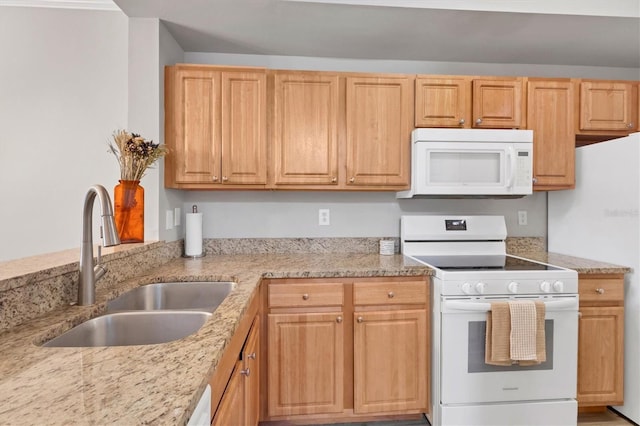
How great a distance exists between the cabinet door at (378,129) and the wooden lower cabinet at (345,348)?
72 cm

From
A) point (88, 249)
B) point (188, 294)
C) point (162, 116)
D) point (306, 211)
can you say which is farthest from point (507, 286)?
point (162, 116)

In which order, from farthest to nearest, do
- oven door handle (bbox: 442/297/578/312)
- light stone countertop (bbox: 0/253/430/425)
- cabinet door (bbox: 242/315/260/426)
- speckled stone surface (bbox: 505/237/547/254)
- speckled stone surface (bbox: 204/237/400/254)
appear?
speckled stone surface (bbox: 505/237/547/254), speckled stone surface (bbox: 204/237/400/254), oven door handle (bbox: 442/297/578/312), cabinet door (bbox: 242/315/260/426), light stone countertop (bbox: 0/253/430/425)

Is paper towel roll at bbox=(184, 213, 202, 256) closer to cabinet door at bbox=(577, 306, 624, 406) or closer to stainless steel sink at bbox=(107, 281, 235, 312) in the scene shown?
stainless steel sink at bbox=(107, 281, 235, 312)

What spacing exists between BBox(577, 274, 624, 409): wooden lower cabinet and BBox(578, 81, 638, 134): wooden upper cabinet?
1043 millimetres

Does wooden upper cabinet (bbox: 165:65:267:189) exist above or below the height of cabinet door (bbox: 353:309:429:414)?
above

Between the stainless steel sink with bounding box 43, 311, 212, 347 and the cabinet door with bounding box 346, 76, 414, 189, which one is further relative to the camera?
the cabinet door with bounding box 346, 76, 414, 189

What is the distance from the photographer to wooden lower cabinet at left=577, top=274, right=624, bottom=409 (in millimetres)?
1927

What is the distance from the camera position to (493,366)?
5.72 feet

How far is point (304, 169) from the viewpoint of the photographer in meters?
2.16

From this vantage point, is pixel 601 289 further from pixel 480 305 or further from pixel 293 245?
pixel 293 245

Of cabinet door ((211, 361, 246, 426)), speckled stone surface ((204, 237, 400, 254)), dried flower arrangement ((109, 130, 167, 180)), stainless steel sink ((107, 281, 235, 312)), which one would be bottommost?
cabinet door ((211, 361, 246, 426))

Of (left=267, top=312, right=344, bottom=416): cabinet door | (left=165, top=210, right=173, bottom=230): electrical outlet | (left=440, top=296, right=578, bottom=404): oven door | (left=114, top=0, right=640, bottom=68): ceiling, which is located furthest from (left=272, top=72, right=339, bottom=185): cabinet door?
(left=440, top=296, right=578, bottom=404): oven door

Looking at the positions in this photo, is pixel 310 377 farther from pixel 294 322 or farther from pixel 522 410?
pixel 522 410

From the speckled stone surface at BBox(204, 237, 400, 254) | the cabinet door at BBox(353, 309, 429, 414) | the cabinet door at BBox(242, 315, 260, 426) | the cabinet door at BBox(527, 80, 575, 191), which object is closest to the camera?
the cabinet door at BBox(242, 315, 260, 426)
